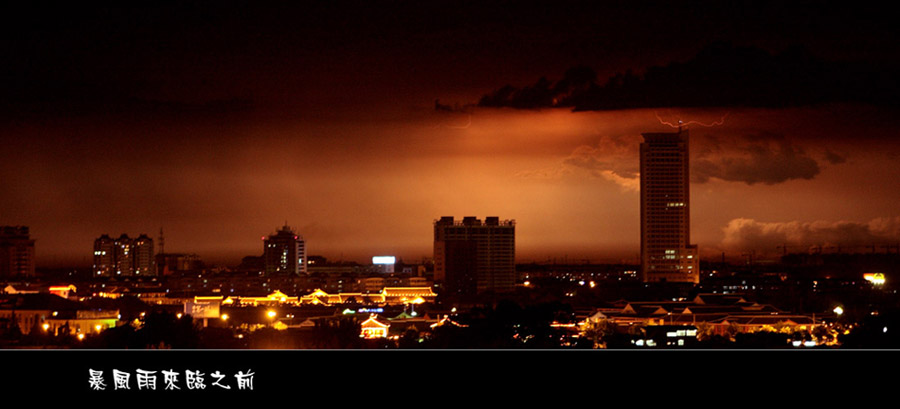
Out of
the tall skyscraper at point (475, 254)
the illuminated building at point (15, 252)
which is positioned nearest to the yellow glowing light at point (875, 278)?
the tall skyscraper at point (475, 254)

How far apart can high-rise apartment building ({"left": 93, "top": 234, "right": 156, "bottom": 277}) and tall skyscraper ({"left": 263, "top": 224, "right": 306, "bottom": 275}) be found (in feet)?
15.0

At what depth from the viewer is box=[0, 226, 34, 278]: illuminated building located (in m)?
31.1

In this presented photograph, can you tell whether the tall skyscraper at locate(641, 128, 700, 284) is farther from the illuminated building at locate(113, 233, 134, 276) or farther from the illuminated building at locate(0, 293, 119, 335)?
the illuminated building at locate(0, 293, 119, 335)

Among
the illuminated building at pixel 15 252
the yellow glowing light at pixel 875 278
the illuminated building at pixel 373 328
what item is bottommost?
the illuminated building at pixel 373 328

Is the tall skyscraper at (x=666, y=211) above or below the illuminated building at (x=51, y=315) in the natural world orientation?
above

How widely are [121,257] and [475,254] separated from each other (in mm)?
14421

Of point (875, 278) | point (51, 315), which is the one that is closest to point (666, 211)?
point (875, 278)

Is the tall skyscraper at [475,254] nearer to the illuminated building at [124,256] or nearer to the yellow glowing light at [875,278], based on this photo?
the yellow glowing light at [875,278]

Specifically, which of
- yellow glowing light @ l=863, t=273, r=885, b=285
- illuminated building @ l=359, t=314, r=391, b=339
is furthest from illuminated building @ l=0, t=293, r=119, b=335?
yellow glowing light @ l=863, t=273, r=885, b=285

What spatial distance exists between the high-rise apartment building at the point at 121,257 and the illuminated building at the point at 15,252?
908 centimetres

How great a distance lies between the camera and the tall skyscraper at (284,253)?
45375mm

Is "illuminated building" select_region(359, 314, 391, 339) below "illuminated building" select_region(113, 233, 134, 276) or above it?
below
